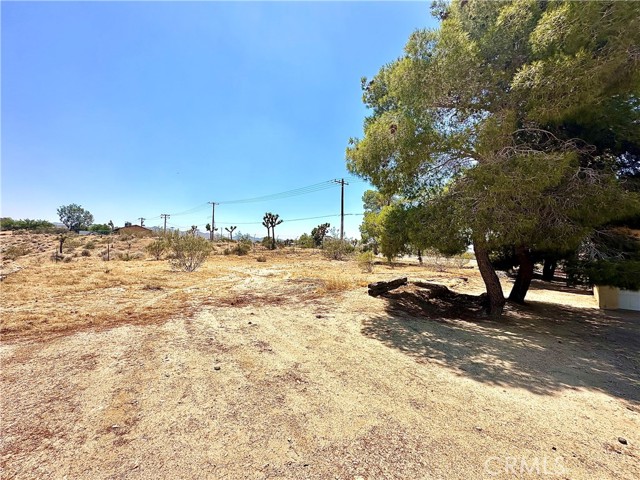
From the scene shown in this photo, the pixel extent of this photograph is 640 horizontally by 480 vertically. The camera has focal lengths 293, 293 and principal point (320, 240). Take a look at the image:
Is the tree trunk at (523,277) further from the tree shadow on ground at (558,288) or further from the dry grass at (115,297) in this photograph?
the tree shadow on ground at (558,288)

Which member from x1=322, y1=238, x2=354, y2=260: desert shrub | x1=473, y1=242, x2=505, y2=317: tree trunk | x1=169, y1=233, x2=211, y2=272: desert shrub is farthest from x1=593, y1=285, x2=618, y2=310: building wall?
x1=322, y1=238, x2=354, y2=260: desert shrub

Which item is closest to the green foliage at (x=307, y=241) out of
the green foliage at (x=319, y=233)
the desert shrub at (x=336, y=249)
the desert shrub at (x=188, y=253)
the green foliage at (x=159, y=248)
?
the green foliage at (x=319, y=233)

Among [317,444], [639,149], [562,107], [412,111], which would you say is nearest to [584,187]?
[562,107]

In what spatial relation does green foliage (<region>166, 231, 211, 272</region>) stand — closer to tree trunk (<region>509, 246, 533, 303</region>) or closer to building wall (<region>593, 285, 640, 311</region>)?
tree trunk (<region>509, 246, 533, 303</region>)

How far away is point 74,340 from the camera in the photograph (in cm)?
426

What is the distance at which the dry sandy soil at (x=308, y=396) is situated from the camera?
2.01 m

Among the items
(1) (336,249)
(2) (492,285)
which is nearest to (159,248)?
(1) (336,249)

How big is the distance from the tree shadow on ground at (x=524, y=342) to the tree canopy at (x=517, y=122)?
5.58ft

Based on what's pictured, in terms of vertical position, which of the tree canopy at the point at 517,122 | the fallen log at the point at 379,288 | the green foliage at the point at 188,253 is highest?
the tree canopy at the point at 517,122

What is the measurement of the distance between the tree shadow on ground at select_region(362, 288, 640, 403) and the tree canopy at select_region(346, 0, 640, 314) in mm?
1702

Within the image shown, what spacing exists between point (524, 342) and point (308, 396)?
409 cm

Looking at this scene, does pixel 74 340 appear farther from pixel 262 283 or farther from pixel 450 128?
pixel 450 128

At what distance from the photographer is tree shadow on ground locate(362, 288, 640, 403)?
3537mm

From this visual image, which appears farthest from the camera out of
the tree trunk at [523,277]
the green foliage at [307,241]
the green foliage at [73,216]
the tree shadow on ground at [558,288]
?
the green foliage at [73,216]
